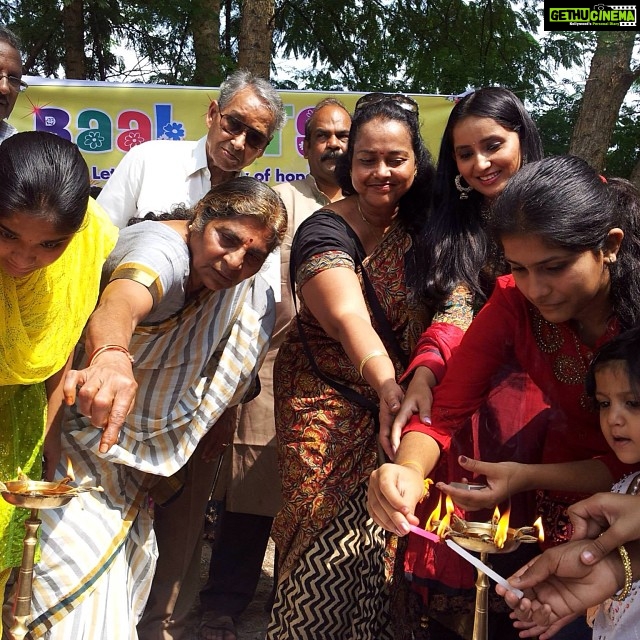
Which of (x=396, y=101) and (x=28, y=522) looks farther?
(x=396, y=101)

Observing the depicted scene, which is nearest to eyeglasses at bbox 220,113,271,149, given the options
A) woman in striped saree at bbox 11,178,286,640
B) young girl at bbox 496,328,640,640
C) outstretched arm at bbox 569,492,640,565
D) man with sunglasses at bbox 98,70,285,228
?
man with sunglasses at bbox 98,70,285,228

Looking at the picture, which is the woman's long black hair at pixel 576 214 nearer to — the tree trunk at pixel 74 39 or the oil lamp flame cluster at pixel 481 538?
the oil lamp flame cluster at pixel 481 538

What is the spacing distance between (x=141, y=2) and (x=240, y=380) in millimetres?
6328

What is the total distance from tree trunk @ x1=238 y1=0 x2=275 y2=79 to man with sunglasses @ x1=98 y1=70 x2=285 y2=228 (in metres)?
3.38

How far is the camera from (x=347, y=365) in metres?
2.68

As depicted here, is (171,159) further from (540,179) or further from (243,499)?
(540,179)

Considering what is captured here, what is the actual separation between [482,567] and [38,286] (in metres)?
1.43

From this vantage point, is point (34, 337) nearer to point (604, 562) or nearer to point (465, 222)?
point (465, 222)

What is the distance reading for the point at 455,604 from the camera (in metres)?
2.47

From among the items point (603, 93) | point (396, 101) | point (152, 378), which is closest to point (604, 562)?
point (152, 378)

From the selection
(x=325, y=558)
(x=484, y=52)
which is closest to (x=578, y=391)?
(x=325, y=558)

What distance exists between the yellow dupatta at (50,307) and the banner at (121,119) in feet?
11.8

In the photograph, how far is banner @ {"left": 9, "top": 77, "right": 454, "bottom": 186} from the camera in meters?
5.92

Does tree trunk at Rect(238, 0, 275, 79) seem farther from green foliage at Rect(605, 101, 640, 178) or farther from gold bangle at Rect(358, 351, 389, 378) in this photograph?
gold bangle at Rect(358, 351, 389, 378)
